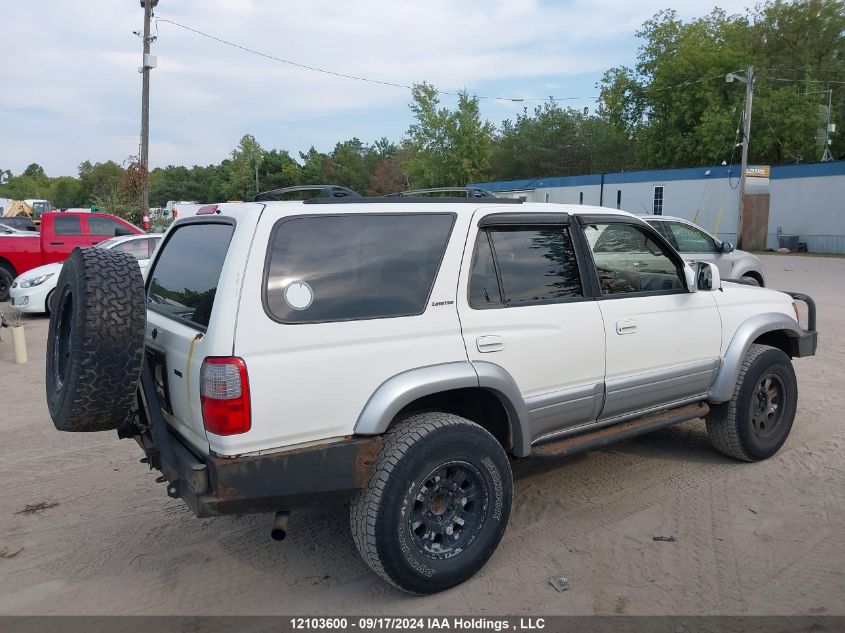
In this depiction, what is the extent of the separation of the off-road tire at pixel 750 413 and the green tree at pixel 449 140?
4547cm

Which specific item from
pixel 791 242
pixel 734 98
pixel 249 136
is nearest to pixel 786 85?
pixel 734 98

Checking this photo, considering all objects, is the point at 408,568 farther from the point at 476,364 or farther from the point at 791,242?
the point at 791,242

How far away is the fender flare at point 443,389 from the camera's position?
3119 mm

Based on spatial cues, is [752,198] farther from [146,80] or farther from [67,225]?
[67,225]

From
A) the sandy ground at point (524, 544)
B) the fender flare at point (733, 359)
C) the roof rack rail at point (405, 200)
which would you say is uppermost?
the roof rack rail at point (405, 200)

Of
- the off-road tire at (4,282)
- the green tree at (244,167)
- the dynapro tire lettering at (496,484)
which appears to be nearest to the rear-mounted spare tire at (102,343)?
the dynapro tire lettering at (496,484)

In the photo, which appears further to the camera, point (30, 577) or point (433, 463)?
point (30, 577)

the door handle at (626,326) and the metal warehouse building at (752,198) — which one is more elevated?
the metal warehouse building at (752,198)

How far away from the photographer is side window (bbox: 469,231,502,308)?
3.57 metres

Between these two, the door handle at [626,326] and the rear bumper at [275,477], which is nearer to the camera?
the rear bumper at [275,477]

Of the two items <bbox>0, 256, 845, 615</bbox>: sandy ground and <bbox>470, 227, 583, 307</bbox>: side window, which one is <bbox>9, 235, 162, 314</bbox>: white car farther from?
<bbox>470, 227, 583, 307</bbox>: side window

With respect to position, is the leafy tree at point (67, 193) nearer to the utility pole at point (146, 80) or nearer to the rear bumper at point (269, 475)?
the utility pole at point (146, 80)

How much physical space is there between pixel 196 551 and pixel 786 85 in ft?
156

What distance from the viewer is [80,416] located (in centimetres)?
312
